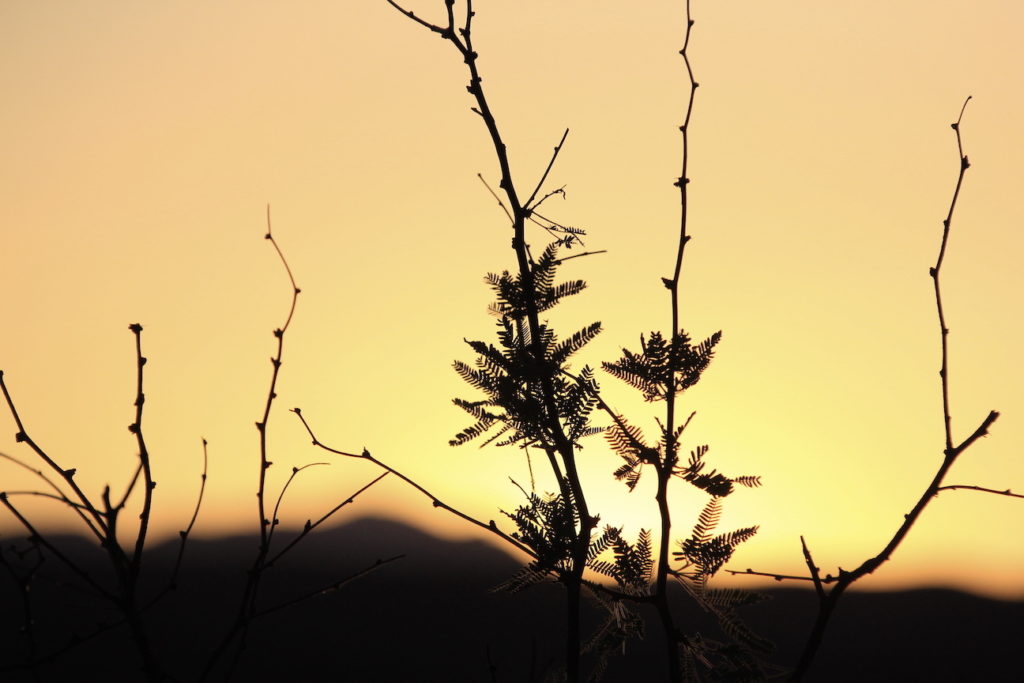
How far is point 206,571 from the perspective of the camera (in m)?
7.03

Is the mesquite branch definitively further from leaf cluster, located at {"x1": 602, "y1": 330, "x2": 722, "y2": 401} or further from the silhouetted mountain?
the silhouetted mountain

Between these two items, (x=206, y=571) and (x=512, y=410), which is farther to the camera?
(x=206, y=571)

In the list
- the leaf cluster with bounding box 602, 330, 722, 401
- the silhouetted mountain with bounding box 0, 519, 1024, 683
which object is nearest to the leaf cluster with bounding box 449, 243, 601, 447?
the leaf cluster with bounding box 602, 330, 722, 401

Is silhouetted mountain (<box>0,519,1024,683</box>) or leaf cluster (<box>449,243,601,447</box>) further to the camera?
silhouetted mountain (<box>0,519,1024,683</box>)

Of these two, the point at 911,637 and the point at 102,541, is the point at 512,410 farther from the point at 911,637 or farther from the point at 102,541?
the point at 911,637

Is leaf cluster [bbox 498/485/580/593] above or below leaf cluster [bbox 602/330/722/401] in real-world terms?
below

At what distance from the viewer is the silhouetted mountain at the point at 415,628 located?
206 inches

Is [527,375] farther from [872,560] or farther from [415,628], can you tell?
[415,628]

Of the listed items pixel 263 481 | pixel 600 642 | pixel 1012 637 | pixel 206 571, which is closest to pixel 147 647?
pixel 263 481

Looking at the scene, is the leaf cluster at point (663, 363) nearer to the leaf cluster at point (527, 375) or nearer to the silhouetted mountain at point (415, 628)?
the leaf cluster at point (527, 375)

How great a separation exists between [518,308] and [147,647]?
972mm

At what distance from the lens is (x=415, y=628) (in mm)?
6355

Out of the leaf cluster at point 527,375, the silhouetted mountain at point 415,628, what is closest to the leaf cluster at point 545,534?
the leaf cluster at point 527,375

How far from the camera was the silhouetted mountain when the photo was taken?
523 cm
